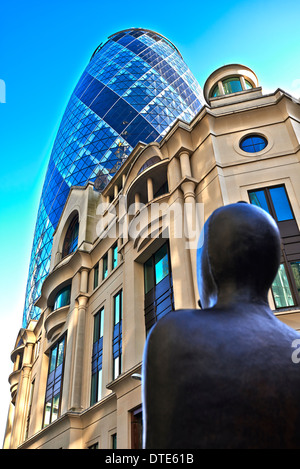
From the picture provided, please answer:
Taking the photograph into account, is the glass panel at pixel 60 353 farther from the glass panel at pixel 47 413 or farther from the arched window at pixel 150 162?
the arched window at pixel 150 162

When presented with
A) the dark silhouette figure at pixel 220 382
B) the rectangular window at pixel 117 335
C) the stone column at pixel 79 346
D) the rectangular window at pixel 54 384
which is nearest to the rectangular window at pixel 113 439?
the rectangular window at pixel 117 335

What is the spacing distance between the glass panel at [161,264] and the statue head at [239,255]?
48.8 ft

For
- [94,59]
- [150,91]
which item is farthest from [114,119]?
[94,59]

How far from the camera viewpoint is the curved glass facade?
5078cm

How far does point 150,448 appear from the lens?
1643 mm

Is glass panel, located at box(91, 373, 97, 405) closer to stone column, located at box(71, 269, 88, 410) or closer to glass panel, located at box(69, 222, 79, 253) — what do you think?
stone column, located at box(71, 269, 88, 410)

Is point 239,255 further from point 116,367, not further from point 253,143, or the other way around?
point 116,367

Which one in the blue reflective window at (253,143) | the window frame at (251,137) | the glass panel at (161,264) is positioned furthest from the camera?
the glass panel at (161,264)

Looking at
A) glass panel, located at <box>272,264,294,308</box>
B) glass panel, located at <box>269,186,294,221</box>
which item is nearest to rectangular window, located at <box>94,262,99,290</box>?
glass panel, located at <box>269,186,294,221</box>

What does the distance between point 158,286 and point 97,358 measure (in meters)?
6.23

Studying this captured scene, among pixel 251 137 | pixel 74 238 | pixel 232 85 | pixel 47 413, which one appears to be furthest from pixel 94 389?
pixel 232 85

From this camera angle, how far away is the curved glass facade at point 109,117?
50.8 m

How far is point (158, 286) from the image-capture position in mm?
17516

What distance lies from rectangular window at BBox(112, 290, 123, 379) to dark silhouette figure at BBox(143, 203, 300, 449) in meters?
17.7
